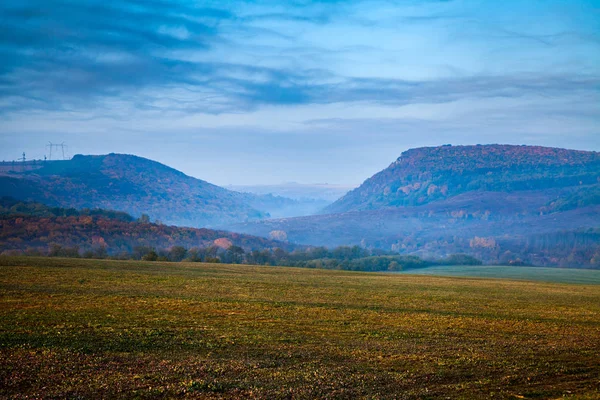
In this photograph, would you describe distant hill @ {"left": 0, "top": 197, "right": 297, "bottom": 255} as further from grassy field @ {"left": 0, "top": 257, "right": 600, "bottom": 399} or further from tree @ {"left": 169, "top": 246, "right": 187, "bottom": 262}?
grassy field @ {"left": 0, "top": 257, "right": 600, "bottom": 399}

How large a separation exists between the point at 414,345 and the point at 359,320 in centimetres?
678

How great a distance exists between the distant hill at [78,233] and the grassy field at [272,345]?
80.1 meters

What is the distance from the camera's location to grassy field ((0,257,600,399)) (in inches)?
609

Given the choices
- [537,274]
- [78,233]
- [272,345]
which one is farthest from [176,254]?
[272,345]

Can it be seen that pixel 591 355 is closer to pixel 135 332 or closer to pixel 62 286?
pixel 135 332

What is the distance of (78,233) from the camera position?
13725cm

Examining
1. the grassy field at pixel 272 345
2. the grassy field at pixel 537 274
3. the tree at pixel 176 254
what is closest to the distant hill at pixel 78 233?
the tree at pixel 176 254

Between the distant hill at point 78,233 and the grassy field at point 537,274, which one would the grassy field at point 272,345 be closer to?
the grassy field at point 537,274

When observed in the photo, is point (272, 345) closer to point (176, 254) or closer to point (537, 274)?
point (176, 254)

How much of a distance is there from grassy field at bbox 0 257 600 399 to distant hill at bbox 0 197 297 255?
8005 centimetres

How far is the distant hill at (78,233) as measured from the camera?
394 ft

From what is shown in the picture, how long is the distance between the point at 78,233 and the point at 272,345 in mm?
129726

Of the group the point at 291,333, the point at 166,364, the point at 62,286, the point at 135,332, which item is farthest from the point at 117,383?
the point at 62,286

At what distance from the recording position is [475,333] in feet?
88.6
